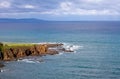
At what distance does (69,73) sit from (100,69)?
10470 millimetres

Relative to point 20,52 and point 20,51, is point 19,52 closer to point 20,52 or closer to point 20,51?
point 20,52

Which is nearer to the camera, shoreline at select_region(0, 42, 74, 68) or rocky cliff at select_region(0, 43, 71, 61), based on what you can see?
shoreline at select_region(0, 42, 74, 68)

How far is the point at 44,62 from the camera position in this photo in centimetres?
10850

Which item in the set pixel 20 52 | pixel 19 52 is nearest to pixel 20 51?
pixel 20 52

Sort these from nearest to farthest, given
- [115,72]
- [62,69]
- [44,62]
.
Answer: [115,72] < [62,69] < [44,62]

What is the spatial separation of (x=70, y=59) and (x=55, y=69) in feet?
57.9

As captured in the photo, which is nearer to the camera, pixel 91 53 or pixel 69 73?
pixel 69 73

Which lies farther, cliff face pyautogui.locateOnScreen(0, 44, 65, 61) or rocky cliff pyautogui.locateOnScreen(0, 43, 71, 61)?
rocky cliff pyautogui.locateOnScreen(0, 43, 71, 61)

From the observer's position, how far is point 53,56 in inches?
4786

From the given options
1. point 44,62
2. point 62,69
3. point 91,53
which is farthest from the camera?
point 91,53

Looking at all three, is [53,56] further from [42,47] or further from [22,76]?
[22,76]

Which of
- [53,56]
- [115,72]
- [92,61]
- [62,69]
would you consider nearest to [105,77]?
[115,72]

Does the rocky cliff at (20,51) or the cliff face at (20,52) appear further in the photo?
the rocky cliff at (20,51)

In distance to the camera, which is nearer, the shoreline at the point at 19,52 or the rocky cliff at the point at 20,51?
the shoreline at the point at 19,52
